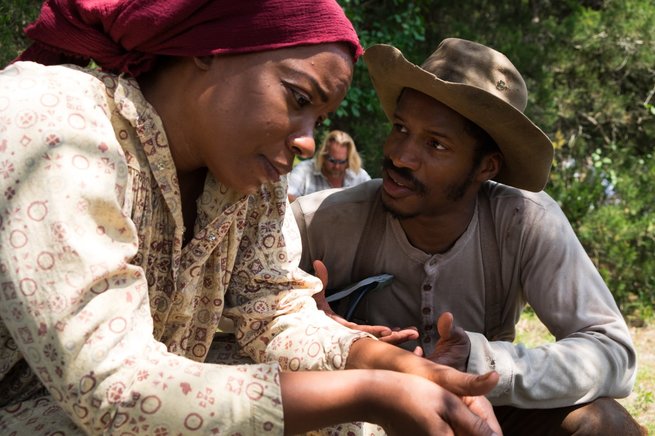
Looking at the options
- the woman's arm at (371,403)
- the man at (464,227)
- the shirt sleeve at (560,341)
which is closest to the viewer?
the woman's arm at (371,403)

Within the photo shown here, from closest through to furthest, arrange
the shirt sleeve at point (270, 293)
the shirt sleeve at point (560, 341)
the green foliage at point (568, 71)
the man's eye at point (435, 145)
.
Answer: the shirt sleeve at point (270, 293), the shirt sleeve at point (560, 341), the man's eye at point (435, 145), the green foliage at point (568, 71)

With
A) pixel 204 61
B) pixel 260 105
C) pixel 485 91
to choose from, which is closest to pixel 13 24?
pixel 485 91

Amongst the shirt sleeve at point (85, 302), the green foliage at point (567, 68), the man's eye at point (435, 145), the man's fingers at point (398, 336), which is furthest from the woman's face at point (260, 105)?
the green foliage at point (567, 68)

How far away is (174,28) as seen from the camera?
1.99 m

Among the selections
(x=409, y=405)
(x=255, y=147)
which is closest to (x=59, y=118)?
(x=255, y=147)

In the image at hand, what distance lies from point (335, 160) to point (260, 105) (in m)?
6.76

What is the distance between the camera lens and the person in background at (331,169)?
28.6ft

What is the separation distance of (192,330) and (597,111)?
365 inches

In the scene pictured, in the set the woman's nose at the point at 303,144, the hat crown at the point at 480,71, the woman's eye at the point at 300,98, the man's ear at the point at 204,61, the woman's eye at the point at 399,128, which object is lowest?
the woman's eye at the point at 399,128

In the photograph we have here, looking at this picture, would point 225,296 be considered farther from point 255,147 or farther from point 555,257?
point 555,257

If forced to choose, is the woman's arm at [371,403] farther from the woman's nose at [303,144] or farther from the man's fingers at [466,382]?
the woman's nose at [303,144]

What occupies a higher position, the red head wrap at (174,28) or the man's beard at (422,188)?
the red head wrap at (174,28)

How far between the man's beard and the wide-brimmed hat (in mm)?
191

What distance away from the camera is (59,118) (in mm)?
1743
